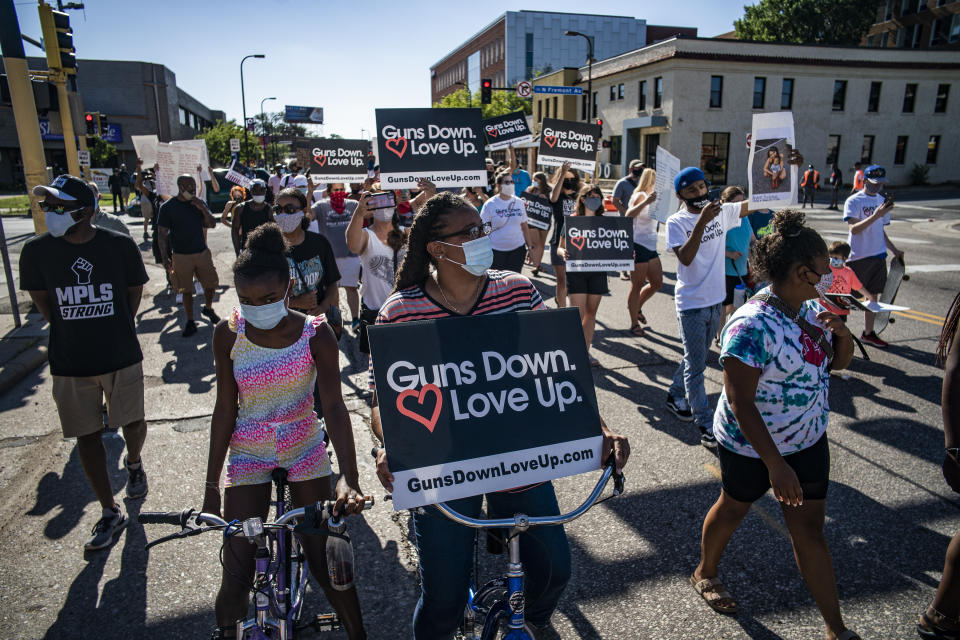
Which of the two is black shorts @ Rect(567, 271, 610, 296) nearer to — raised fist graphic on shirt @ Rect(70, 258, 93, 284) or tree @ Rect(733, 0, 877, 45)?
raised fist graphic on shirt @ Rect(70, 258, 93, 284)

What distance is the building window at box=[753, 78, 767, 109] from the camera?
39000 mm

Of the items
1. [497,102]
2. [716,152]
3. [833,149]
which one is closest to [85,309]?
[716,152]

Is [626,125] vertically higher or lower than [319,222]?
higher

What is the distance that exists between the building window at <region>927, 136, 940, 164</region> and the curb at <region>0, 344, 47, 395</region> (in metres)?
52.8

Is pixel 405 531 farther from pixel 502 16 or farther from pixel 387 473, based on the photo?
pixel 502 16

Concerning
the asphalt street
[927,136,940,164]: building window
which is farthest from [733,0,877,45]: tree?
the asphalt street

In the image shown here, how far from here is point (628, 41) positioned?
85688 mm

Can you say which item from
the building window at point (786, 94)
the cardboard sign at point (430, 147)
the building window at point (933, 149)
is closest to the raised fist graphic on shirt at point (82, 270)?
the cardboard sign at point (430, 147)

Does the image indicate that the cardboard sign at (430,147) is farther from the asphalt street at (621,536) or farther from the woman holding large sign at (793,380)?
the woman holding large sign at (793,380)

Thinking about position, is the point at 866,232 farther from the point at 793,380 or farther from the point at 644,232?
the point at 793,380

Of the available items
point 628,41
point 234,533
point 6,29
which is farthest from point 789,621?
point 628,41

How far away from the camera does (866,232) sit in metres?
7.06

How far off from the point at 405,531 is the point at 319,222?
16.1 feet

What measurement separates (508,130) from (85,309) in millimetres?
9372
